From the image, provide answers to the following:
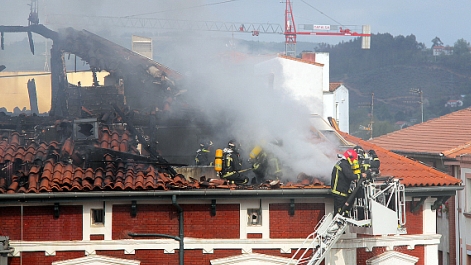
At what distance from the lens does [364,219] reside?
566 inches

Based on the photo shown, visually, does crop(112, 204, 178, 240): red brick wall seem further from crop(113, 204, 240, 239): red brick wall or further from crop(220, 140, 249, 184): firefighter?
crop(220, 140, 249, 184): firefighter

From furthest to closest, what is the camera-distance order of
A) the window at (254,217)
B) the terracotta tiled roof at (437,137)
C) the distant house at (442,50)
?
1. the distant house at (442,50)
2. the terracotta tiled roof at (437,137)
3. the window at (254,217)

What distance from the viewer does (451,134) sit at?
29656 millimetres

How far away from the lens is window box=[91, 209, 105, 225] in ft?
48.6

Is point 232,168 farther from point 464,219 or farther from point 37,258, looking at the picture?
point 464,219

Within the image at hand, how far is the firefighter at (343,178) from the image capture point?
561 inches

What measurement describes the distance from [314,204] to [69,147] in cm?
472

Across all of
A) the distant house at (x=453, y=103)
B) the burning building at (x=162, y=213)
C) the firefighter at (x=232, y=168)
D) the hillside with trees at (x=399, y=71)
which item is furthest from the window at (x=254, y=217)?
the hillside with trees at (x=399, y=71)

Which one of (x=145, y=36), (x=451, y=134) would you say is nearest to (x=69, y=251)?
(x=451, y=134)

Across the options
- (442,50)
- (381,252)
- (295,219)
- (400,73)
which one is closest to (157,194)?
(295,219)

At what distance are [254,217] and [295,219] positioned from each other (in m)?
0.73

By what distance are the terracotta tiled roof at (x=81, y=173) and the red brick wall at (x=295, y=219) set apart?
397 millimetres

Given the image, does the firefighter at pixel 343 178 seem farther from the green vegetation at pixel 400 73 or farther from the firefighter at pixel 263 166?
the green vegetation at pixel 400 73

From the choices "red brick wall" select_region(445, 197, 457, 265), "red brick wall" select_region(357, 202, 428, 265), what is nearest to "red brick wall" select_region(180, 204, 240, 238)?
"red brick wall" select_region(357, 202, 428, 265)
